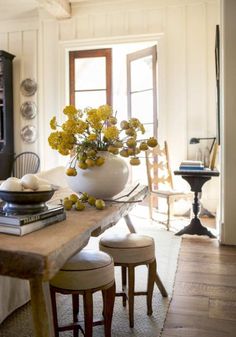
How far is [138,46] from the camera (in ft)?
17.7

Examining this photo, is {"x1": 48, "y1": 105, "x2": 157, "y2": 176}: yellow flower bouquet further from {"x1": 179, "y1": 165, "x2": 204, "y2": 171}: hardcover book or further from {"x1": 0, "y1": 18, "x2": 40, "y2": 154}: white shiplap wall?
{"x1": 0, "y1": 18, "x2": 40, "y2": 154}: white shiplap wall

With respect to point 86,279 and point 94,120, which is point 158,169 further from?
point 86,279

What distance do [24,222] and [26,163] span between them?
462 cm

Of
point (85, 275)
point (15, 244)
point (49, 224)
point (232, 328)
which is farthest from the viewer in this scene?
point (232, 328)

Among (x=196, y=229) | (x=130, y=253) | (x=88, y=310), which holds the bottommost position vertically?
(x=196, y=229)

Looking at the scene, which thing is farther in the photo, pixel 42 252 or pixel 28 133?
pixel 28 133

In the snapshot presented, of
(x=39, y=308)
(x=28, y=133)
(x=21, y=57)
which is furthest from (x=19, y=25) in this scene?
(x=39, y=308)

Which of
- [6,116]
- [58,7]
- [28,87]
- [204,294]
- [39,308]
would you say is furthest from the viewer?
[28,87]

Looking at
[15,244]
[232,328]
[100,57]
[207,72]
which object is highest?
[100,57]

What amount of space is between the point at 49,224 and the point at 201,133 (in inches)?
153

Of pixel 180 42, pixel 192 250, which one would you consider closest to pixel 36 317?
pixel 192 250

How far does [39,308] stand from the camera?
104 cm

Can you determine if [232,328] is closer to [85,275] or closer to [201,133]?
[85,275]

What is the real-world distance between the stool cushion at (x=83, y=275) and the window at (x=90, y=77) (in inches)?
155
